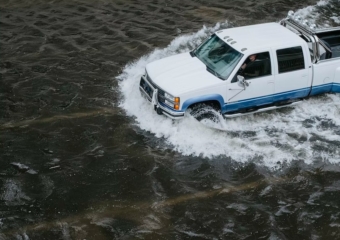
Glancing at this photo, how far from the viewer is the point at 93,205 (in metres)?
8.48

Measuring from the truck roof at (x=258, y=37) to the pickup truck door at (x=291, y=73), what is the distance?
242 millimetres

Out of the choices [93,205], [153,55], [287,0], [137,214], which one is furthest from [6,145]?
[287,0]

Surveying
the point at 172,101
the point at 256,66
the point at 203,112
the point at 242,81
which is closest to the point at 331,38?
the point at 256,66

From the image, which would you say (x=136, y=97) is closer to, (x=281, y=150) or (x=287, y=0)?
(x=281, y=150)

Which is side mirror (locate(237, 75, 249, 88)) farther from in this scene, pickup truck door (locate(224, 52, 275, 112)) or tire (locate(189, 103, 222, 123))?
tire (locate(189, 103, 222, 123))

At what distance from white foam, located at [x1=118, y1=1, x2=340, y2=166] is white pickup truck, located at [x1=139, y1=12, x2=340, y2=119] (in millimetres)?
369

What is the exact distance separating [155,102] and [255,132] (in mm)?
2520

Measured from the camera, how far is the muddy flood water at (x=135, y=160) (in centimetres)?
817

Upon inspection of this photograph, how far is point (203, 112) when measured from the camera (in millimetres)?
10352

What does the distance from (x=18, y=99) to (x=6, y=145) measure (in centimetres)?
219

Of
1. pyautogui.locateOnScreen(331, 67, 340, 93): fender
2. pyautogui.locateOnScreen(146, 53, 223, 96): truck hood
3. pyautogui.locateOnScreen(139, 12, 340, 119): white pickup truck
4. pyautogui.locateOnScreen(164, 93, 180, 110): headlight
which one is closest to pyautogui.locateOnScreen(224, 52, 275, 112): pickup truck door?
pyautogui.locateOnScreen(139, 12, 340, 119): white pickup truck

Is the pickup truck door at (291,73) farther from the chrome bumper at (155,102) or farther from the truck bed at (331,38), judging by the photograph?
the chrome bumper at (155,102)

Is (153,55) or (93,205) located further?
(153,55)

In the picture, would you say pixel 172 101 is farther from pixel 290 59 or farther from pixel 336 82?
pixel 336 82
